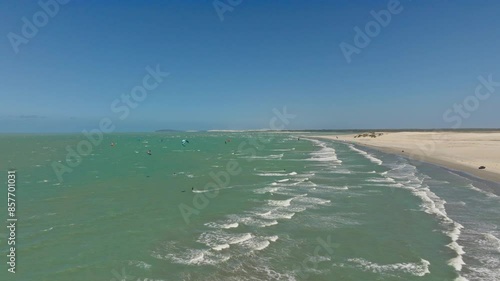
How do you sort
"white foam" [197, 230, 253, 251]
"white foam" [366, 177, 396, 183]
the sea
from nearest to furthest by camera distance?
1. the sea
2. "white foam" [197, 230, 253, 251]
3. "white foam" [366, 177, 396, 183]

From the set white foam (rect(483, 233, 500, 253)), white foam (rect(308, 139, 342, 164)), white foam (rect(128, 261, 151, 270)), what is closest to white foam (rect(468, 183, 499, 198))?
white foam (rect(483, 233, 500, 253))

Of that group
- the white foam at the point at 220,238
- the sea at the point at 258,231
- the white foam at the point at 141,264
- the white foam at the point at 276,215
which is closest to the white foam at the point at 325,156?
the sea at the point at 258,231

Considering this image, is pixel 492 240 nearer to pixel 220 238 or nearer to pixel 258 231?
pixel 258 231

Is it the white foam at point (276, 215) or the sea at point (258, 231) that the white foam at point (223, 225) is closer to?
the sea at point (258, 231)

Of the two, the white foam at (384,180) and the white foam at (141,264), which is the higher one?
the white foam at (384,180)

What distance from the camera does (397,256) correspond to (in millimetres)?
13156

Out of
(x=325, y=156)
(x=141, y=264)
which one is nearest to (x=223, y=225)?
(x=141, y=264)

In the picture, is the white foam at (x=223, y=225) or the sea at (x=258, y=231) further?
the white foam at (x=223, y=225)

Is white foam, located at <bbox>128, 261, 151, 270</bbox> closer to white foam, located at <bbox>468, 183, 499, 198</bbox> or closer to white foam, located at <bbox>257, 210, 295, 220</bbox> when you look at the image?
white foam, located at <bbox>257, 210, 295, 220</bbox>

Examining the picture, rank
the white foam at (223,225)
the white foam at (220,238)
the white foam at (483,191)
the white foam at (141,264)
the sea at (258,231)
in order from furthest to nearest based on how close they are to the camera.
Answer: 1. the white foam at (483,191)
2. the white foam at (223,225)
3. the white foam at (220,238)
4. the white foam at (141,264)
5. the sea at (258,231)

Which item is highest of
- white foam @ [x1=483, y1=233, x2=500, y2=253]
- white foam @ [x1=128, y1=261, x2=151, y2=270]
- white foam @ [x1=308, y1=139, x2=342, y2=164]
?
white foam @ [x1=483, y1=233, x2=500, y2=253]

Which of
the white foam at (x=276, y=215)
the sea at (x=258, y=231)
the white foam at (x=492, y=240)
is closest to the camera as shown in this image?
the sea at (x=258, y=231)

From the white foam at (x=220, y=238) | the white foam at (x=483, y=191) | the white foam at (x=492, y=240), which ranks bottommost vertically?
the white foam at (x=220, y=238)

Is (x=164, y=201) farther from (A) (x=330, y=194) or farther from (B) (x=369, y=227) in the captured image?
Answer: (B) (x=369, y=227)
